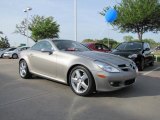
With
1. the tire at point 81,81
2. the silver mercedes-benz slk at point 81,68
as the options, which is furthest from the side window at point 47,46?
the tire at point 81,81

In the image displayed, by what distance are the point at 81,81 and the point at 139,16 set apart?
20208mm

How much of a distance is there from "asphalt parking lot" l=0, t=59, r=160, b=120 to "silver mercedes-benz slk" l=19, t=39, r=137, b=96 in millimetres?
287

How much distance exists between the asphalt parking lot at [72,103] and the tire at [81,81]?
6.2 inches

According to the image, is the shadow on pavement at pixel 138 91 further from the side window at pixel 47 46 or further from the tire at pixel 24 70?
the tire at pixel 24 70

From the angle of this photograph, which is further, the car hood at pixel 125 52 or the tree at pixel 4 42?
the tree at pixel 4 42

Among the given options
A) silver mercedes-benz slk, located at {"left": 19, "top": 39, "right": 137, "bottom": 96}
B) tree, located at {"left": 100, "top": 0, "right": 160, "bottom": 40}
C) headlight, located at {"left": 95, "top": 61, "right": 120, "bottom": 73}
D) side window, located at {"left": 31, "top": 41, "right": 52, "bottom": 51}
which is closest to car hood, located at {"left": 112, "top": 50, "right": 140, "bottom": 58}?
silver mercedes-benz slk, located at {"left": 19, "top": 39, "right": 137, "bottom": 96}

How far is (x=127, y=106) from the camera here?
5441 mm

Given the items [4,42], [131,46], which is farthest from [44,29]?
[131,46]

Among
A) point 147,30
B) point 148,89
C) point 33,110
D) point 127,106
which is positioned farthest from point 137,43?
point 147,30

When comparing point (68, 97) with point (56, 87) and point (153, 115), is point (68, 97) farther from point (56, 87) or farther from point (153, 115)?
point (153, 115)

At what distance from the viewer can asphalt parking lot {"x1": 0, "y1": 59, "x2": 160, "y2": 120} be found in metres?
4.84

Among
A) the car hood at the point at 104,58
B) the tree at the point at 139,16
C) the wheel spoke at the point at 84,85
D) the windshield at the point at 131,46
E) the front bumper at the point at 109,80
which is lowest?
the wheel spoke at the point at 84,85

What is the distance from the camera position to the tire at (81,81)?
6129 millimetres

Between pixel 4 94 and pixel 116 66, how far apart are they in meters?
2.73
